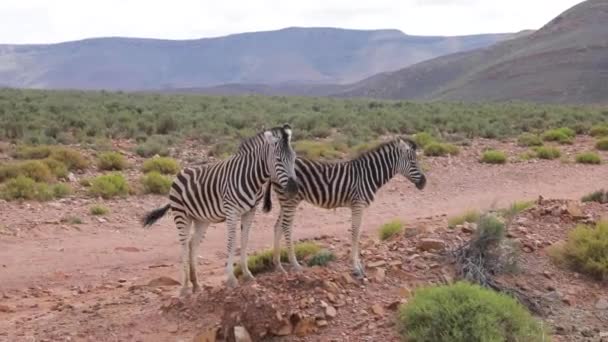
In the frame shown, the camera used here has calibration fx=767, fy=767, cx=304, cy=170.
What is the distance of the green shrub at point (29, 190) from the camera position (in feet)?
50.1

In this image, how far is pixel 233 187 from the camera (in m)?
8.34

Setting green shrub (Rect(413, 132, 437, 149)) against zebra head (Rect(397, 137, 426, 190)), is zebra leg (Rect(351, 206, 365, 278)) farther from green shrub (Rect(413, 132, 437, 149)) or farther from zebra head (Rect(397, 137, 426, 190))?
green shrub (Rect(413, 132, 437, 149))

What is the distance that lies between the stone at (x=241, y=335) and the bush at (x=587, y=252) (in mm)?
4287

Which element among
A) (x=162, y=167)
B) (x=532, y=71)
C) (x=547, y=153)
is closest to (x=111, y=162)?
(x=162, y=167)

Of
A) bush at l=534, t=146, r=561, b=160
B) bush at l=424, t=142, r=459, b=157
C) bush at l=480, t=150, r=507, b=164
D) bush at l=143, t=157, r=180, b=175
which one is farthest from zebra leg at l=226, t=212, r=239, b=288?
bush at l=534, t=146, r=561, b=160

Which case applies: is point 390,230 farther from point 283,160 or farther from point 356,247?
point 283,160

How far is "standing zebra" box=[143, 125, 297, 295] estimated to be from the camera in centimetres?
820

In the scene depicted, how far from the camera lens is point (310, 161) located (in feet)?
30.5

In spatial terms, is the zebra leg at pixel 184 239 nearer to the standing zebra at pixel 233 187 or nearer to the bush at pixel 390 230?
the standing zebra at pixel 233 187

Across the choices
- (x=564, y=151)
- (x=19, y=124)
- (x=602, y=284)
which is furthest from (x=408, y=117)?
(x=602, y=284)

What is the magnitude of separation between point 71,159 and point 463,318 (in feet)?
46.8

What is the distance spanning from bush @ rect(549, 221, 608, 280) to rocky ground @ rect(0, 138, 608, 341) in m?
0.13

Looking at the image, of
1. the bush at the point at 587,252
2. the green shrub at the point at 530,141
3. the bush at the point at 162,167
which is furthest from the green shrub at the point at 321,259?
the green shrub at the point at 530,141

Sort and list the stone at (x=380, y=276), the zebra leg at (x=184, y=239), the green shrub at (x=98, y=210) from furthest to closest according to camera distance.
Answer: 1. the green shrub at (x=98, y=210)
2. the zebra leg at (x=184, y=239)
3. the stone at (x=380, y=276)
